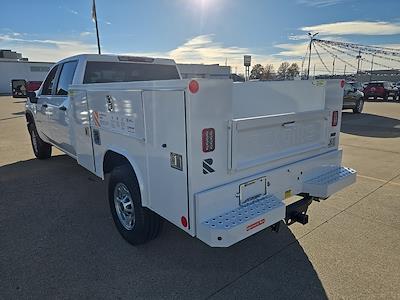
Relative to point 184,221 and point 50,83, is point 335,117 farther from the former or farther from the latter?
point 50,83

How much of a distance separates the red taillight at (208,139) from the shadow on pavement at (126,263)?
49.3 inches

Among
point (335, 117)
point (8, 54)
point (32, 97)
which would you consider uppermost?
point (8, 54)

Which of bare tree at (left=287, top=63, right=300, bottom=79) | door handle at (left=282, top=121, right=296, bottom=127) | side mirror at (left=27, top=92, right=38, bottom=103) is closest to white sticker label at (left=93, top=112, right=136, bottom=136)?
door handle at (left=282, top=121, right=296, bottom=127)

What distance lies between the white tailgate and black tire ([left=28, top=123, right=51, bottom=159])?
5694 millimetres

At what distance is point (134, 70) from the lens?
194 inches

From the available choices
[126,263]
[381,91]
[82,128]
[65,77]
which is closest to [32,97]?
[65,77]

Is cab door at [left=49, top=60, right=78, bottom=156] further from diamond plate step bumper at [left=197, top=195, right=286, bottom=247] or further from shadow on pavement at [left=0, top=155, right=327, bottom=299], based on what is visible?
diamond plate step bumper at [left=197, top=195, right=286, bottom=247]

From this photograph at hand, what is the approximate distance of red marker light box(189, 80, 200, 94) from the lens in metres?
2.21

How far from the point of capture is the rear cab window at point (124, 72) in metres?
4.57

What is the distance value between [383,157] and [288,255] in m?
5.18

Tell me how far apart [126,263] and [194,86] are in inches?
75.8

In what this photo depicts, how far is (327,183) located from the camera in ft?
10.7

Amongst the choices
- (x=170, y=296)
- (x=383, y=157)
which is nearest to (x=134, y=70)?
(x=170, y=296)

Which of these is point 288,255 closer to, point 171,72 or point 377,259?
point 377,259
